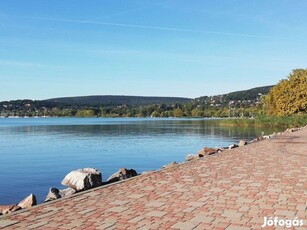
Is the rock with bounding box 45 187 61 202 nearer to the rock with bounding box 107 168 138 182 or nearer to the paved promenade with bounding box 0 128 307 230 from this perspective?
the paved promenade with bounding box 0 128 307 230

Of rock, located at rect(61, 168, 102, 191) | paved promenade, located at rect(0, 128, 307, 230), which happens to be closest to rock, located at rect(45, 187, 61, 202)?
rock, located at rect(61, 168, 102, 191)

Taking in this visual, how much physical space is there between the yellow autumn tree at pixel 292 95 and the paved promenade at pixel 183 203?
5425 centimetres

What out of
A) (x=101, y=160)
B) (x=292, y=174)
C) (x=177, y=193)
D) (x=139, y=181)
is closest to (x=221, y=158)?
(x=292, y=174)

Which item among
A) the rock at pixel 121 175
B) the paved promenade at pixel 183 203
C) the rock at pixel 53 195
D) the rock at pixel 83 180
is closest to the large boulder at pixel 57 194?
the rock at pixel 53 195

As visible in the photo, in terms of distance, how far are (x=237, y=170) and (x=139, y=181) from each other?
319 cm

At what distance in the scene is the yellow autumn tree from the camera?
2421 inches

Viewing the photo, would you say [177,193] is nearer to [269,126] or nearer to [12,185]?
[12,185]

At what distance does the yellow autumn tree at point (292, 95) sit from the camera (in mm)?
61500

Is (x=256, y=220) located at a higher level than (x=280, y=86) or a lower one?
lower

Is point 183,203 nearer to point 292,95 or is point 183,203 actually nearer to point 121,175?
point 121,175

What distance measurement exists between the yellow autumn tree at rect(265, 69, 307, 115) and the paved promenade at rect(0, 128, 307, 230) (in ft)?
178

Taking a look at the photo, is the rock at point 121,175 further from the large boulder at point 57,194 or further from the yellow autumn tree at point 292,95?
the yellow autumn tree at point 292,95

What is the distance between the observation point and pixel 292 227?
5734mm

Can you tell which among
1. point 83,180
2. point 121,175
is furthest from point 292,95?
point 83,180
